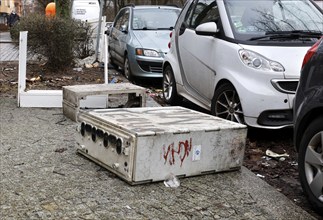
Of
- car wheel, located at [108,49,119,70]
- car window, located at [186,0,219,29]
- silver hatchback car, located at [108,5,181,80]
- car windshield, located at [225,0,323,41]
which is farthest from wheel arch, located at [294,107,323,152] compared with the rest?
car wheel, located at [108,49,119,70]

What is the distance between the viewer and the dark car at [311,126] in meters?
3.70

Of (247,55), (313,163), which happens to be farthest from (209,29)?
(313,163)

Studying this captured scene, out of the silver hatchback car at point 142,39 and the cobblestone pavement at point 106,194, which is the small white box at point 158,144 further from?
the silver hatchback car at point 142,39

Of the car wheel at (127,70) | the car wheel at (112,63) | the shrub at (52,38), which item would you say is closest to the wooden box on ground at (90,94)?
the car wheel at (127,70)

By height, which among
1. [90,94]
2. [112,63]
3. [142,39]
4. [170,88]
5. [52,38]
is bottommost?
[112,63]

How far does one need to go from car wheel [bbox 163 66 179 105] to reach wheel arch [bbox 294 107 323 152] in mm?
3827

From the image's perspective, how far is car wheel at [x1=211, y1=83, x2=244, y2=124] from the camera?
18.6 ft

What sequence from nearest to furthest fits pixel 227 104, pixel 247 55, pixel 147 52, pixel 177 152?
pixel 177 152 < pixel 247 55 < pixel 227 104 < pixel 147 52

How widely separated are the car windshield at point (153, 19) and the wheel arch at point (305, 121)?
7.49 meters

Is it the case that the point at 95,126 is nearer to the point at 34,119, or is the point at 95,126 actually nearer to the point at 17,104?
the point at 34,119

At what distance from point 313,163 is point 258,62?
202cm

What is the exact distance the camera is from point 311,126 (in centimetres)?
383

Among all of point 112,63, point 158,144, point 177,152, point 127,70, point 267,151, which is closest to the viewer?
point 158,144

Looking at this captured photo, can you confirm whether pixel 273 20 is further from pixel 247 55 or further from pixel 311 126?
pixel 311 126
